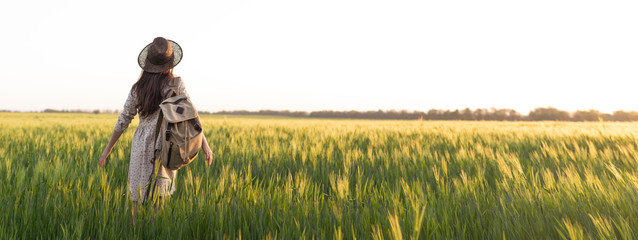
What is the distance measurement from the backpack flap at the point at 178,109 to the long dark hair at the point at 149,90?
0.29 meters

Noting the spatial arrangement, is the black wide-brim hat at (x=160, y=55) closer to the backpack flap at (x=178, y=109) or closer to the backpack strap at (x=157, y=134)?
the backpack strap at (x=157, y=134)

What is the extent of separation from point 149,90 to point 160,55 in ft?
0.85

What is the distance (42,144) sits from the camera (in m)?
4.87

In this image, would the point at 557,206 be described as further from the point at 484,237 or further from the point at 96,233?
the point at 96,233

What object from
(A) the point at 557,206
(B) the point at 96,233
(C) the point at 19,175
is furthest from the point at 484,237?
(C) the point at 19,175

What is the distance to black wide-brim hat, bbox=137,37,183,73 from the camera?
222 centimetres

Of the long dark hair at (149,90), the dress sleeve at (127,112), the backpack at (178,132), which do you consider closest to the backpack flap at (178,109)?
the backpack at (178,132)

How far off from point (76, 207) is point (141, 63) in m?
1.05

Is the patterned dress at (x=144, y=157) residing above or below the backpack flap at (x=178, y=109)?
below

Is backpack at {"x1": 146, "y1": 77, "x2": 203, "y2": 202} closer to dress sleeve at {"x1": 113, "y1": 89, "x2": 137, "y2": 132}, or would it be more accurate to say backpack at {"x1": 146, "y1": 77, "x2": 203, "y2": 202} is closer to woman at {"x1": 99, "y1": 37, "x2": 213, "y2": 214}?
woman at {"x1": 99, "y1": 37, "x2": 213, "y2": 214}

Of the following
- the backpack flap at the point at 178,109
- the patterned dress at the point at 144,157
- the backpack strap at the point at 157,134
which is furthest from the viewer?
the patterned dress at the point at 144,157

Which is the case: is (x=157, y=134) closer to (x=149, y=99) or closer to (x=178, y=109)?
(x=149, y=99)

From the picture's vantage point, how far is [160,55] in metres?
2.22

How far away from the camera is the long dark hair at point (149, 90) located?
2.25 m
